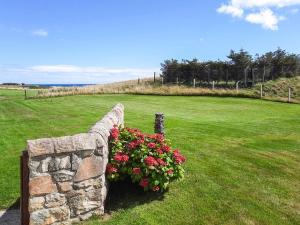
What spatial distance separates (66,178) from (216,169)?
515cm

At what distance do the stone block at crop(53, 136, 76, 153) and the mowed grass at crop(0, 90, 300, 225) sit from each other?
1549 mm

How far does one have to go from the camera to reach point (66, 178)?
6941mm

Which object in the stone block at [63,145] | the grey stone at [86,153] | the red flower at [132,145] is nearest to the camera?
the stone block at [63,145]

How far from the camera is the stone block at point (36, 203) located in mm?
6668

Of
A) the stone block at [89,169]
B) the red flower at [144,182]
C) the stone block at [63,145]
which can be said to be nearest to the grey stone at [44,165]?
the stone block at [63,145]

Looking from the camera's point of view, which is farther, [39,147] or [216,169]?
[216,169]

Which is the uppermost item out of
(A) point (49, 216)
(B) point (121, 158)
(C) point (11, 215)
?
(B) point (121, 158)

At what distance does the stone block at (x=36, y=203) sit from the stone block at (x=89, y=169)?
0.71m

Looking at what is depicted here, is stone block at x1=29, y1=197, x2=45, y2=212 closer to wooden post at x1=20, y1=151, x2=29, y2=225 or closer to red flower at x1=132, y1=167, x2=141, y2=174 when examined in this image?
wooden post at x1=20, y1=151, x2=29, y2=225

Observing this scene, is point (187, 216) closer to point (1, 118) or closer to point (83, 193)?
point (83, 193)

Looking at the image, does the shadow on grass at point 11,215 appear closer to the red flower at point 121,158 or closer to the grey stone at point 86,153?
the grey stone at point 86,153

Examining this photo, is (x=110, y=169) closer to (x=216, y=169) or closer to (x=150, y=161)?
(x=150, y=161)

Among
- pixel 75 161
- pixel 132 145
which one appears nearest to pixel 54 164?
pixel 75 161

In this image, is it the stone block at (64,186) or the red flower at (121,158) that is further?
the red flower at (121,158)
